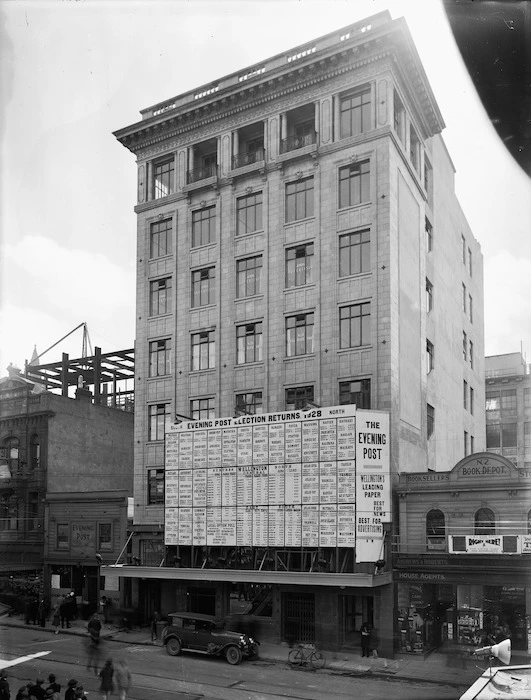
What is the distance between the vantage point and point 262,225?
1561 inches

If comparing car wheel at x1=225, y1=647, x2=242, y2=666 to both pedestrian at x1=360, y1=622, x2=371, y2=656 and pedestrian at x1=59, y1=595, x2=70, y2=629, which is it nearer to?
pedestrian at x1=360, y1=622, x2=371, y2=656

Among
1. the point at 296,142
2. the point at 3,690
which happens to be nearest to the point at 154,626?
the point at 3,690

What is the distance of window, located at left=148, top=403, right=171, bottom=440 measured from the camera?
137 feet

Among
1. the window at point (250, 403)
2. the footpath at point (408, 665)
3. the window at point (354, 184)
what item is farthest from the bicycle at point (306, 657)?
the window at point (354, 184)

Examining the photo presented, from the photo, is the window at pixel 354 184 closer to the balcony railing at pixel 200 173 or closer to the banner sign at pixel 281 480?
the balcony railing at pixel 200 173

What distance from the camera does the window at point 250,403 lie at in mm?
38500

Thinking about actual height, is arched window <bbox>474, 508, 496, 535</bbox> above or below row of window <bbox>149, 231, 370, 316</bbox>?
below

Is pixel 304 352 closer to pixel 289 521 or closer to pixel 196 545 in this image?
pixel 289 521

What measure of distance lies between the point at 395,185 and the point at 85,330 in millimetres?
33628

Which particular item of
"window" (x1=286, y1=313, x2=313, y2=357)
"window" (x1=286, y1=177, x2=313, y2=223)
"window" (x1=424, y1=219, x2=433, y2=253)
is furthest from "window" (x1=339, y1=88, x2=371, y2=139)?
"window" (x1=286, y1=313, x2=313, y2=357)

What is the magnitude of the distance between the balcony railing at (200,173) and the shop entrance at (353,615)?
2323cm

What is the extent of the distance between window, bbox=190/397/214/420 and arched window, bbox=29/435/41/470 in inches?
537

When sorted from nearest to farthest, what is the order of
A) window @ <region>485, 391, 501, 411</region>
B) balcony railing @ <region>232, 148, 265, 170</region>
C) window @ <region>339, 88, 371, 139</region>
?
window @ <region>339, 88, 371, 139</region> → balcony railing @ <region>232, 148, 265, 170</region> → window @ <region>485, 391, 501, 411</region>

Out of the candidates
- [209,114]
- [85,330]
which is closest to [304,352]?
[209,114]
